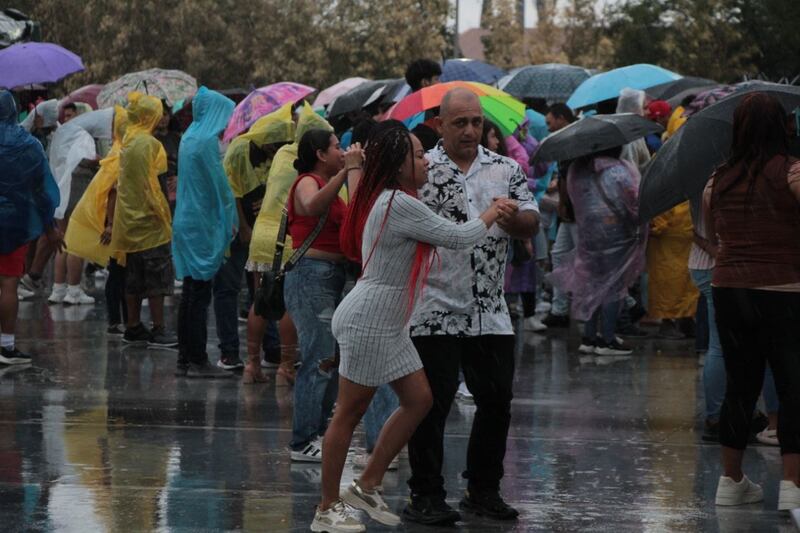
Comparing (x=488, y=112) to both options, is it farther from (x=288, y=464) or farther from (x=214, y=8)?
(x=214, y=8)

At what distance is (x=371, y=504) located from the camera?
22.5ft

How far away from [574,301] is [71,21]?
90.5ft

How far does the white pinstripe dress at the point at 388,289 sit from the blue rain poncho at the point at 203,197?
4.86 metres

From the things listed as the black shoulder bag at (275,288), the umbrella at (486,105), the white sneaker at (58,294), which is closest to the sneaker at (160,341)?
the white sneaker at (58,294)

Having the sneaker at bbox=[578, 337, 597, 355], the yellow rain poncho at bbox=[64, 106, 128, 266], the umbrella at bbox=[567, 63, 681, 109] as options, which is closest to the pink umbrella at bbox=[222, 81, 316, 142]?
the yellow rain poncho at bbox=[64, 106, 128, 266]

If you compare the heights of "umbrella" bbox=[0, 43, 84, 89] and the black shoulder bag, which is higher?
"umbrella" bbox=[0, 43, 84, 89]

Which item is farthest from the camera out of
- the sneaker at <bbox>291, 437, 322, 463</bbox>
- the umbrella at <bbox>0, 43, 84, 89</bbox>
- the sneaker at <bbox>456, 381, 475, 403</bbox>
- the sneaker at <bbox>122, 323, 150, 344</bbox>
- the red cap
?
the umbrella at <bbox>0, 43, 84, 89</bbox>

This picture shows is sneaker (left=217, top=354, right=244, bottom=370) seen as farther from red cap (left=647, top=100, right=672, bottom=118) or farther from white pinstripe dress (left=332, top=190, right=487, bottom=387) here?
white pinstripe dress (left=332, top=190, right=487, bottom=387)

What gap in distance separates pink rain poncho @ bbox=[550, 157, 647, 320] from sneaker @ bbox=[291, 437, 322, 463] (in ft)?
16.3

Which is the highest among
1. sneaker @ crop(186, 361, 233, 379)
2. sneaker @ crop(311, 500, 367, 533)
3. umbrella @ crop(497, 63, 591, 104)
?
umbrella @ crop(497, 63, 591, 104)

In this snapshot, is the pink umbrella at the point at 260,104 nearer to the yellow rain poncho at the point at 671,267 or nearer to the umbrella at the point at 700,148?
the yellow rain poncho at the point at 671,267

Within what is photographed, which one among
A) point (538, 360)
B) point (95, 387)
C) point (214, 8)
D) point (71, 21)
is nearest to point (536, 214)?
point (95, 387)

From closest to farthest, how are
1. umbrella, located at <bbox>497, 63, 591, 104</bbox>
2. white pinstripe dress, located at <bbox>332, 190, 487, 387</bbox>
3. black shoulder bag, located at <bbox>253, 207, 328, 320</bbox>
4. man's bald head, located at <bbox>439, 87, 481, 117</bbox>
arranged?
white pinstripe dress, located at <bbox>332, 190, 487, 387</bbox> → man's bald head, located at <bbox>439, 87, 481, 117</bbox> → black shoulder bag, located at <bbox>253, 207, 328, 320</bbox> → umbrella, located at <bbox>497, 63, 591, 104</bbox>

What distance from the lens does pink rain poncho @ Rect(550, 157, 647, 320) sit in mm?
12711
